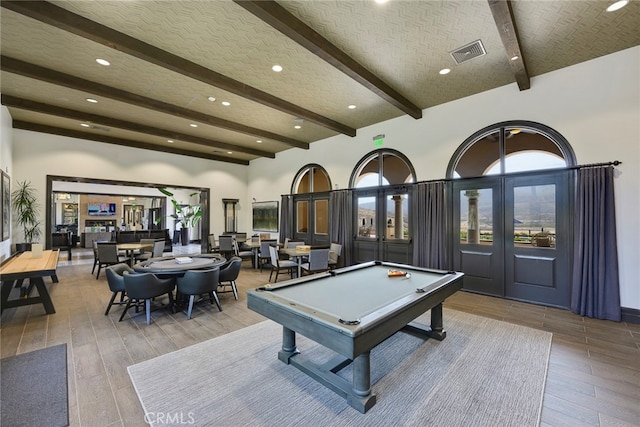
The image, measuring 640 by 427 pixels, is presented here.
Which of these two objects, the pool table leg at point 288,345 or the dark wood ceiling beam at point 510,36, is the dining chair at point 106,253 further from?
the dark wood ceiling beam at point 510,36

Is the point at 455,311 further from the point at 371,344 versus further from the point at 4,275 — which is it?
the point at 4,275

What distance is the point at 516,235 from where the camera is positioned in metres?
4.64

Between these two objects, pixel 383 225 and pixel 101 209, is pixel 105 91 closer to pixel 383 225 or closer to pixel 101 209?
pixel 383 225

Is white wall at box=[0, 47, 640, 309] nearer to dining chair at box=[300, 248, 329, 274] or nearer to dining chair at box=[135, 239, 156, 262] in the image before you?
dining chair at box=[135, 239, 156, 262]

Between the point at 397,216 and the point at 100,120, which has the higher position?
the point at 100,120

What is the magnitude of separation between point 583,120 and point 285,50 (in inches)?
183

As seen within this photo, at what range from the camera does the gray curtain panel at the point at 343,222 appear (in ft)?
23.2

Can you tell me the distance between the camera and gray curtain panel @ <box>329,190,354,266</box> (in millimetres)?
7078

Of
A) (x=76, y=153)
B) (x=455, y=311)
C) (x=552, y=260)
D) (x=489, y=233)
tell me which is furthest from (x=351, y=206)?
(x=76, y=153)

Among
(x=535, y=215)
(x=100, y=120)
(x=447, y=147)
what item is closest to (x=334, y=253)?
(x=447, y=147)

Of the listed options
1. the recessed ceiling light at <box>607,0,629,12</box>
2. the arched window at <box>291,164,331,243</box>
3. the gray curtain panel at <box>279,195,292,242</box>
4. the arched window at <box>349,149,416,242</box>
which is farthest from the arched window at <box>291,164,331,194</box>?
the recessed ceiling light at <box>607,0,629,12</box>

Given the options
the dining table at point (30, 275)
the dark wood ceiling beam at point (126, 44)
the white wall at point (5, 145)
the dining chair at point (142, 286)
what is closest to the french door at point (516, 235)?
the dark wood ceiling beam at point (126, 44)

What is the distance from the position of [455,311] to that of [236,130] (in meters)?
6.23

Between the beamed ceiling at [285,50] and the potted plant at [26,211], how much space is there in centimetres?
189
